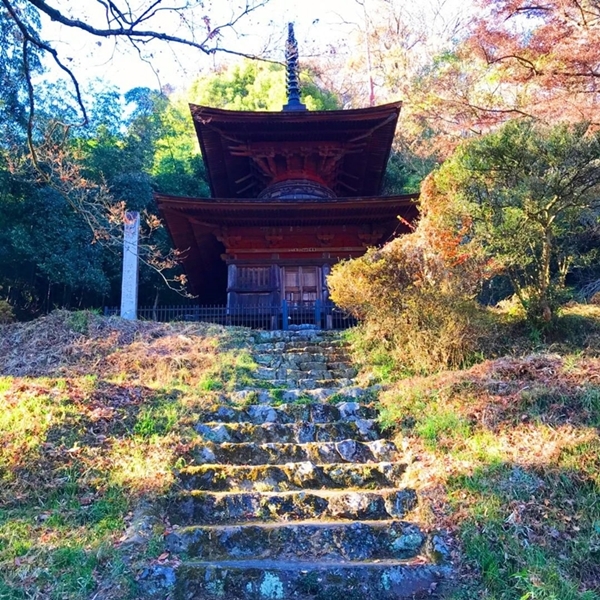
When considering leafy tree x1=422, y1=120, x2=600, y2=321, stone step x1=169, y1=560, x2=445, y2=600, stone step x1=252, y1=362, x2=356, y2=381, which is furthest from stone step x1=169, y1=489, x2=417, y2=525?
leafy tree x1=422, y1=120, x2=600, y2=321

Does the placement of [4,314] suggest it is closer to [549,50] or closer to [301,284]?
[301,284]

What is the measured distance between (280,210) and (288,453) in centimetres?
803

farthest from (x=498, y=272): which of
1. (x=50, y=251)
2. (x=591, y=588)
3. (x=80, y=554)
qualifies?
(x=50, y=251)

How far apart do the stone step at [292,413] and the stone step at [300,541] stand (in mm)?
2025

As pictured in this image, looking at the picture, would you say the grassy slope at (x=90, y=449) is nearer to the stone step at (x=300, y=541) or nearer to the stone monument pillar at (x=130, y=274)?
the stone step at (x=300, y=541)

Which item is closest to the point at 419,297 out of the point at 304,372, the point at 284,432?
the point at 304,372

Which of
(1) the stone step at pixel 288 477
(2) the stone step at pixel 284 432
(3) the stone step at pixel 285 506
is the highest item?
(2) the stone step at pixel 284 432

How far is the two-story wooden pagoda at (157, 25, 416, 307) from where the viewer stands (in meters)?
12.6

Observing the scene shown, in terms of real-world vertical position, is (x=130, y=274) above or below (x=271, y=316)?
above

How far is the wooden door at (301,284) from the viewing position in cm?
1364

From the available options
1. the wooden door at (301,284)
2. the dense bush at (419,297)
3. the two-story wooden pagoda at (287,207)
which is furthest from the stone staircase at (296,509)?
the wooden door at (301,284)

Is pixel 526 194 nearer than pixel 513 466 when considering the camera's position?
No

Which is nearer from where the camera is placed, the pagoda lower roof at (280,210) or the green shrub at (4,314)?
the green shrub at (4,314)

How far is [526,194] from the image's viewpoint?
276 inches
